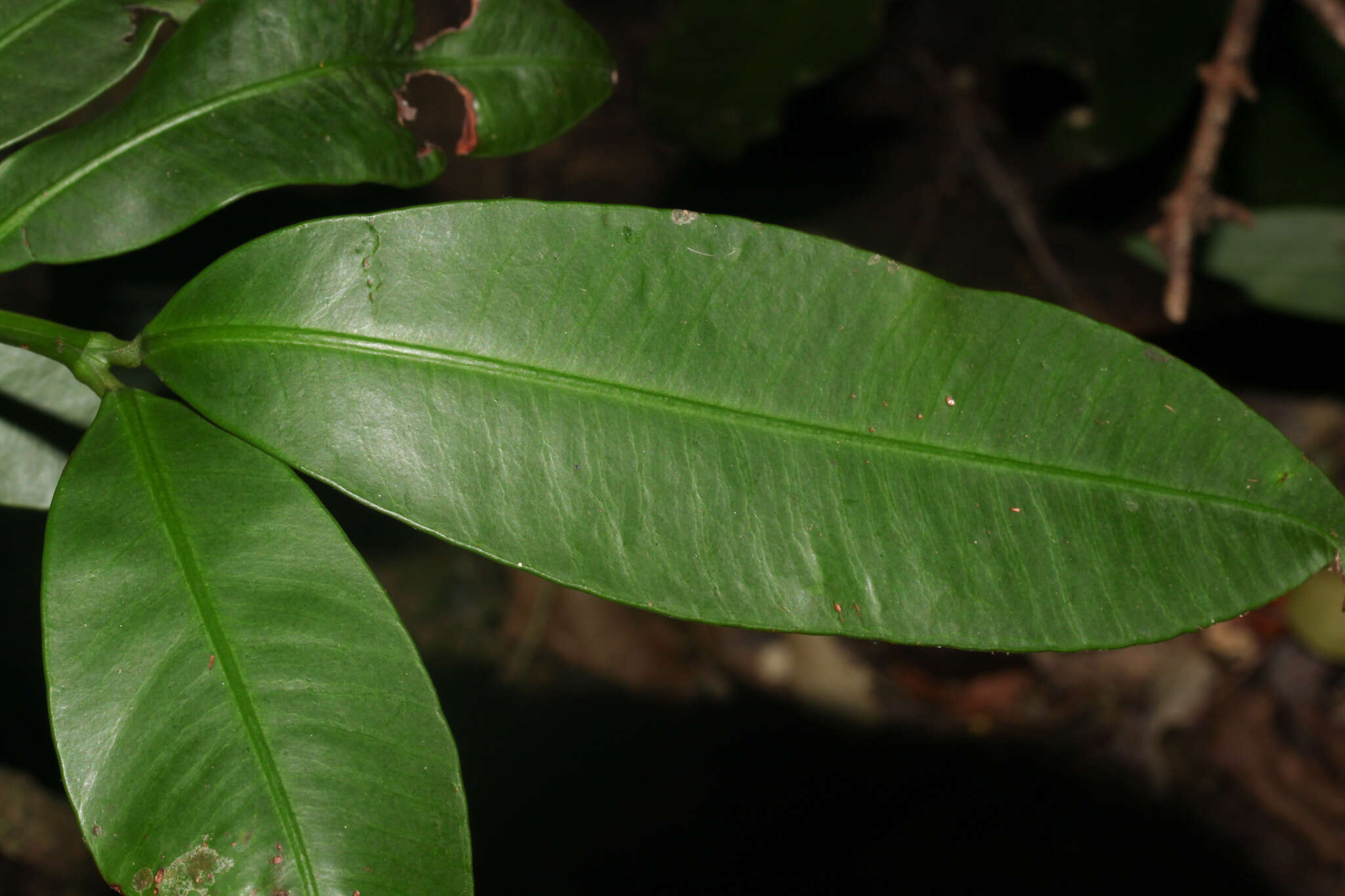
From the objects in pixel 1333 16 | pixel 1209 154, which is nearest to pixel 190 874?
pixel 1209 154

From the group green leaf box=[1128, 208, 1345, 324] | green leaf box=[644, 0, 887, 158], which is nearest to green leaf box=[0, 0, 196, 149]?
green leaf box=[644, 0, 887, 158]

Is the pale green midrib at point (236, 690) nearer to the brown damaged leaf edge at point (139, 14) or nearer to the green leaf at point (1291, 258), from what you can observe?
the brown damaged leaf edge at point (139, 14)

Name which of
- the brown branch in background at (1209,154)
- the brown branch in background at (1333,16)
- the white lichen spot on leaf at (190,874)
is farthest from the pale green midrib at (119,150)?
the brown branch in background at (1333,16)

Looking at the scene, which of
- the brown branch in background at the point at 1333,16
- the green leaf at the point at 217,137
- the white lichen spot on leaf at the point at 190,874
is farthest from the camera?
the brown branch in background at the point at 1333,16

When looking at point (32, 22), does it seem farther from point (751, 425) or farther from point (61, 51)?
point (751, 425)

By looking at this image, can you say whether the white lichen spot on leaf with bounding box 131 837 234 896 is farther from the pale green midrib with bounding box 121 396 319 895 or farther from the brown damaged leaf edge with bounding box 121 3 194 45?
the brown damaged leaf edge with bounding box 121 3 194 45

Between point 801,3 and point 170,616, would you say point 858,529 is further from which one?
point 801,3

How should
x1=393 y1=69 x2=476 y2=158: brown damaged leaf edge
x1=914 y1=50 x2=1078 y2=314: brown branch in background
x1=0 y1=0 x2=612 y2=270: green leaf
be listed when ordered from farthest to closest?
x1=914 y1=50 x2=1078 y2=314: brown branch in background → x1=393 y1=69 x2=476 y2=158: brown damaged leaf edge → x1=0 y1=0 x2=612 y2=270: green leaf
